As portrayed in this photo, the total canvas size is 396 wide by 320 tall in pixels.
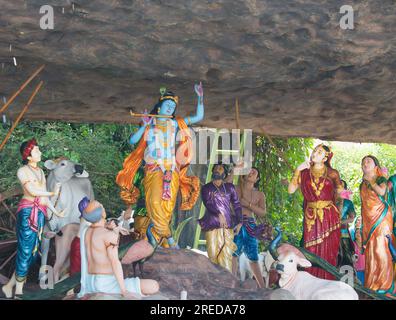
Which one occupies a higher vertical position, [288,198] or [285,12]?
[285,12]

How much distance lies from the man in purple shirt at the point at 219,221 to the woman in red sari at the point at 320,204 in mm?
718

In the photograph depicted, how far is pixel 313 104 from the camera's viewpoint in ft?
26.2

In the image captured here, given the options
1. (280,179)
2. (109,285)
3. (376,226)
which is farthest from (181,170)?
(280,179)

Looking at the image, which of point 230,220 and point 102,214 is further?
point 230,220

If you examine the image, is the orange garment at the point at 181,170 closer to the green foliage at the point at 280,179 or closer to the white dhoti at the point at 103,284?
the white dhoti at the point at 103,284

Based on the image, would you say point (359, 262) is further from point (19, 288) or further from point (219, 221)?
point (19, 288)

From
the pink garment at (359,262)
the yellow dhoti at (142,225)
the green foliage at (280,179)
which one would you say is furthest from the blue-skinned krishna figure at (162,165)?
the green foliage at (280,179)

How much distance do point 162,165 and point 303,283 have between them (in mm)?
1716

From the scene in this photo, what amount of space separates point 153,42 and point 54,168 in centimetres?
194
